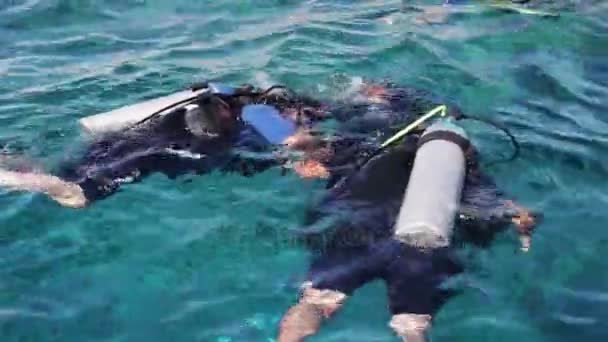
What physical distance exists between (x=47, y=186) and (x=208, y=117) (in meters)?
1.26

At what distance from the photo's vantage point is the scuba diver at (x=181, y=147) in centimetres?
598

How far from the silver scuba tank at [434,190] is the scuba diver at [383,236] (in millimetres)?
44

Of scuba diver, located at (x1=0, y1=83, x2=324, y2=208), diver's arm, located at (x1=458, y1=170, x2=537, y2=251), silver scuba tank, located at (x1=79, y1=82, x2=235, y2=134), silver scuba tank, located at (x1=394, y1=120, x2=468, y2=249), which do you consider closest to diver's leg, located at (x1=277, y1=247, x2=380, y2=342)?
silver scuba tank, located at (x1=394, y1=120, x2=468, y2=249)

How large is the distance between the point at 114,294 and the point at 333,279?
134cm

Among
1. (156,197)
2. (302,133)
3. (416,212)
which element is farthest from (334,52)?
(416,212)

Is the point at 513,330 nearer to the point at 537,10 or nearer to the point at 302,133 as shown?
the point at 302,133

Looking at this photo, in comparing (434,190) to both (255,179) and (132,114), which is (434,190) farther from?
(132,114)

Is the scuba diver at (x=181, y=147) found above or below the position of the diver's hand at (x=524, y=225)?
above

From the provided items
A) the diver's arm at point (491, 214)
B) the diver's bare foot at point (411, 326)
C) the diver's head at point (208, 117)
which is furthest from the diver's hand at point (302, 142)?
the diver's bare foot at point (411, 326)

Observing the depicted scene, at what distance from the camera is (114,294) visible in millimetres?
5117

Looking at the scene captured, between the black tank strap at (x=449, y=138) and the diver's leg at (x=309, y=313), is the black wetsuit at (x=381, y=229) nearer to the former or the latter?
the diver's leg at (x=309, y=313)

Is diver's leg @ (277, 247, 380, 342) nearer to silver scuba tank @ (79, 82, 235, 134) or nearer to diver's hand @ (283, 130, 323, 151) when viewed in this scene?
diver's hand @ (283, 130, 323, 151)

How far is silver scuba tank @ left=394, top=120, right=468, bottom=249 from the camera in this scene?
16.4 ft

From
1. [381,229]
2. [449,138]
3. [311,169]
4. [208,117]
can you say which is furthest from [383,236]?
[208,117]
